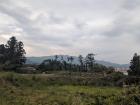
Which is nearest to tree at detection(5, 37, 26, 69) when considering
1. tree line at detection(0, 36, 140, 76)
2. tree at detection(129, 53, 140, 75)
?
tree line at detection(0, 36, 140, 76)

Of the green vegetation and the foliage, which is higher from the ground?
the foliage

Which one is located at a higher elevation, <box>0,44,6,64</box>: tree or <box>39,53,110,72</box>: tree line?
<box>0,44,6,64</box>: tree

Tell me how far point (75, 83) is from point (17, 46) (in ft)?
113

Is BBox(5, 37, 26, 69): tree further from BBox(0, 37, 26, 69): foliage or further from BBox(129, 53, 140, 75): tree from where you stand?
BBox(129, 53, 140, 75): tree

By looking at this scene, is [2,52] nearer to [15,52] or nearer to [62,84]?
[15,52]

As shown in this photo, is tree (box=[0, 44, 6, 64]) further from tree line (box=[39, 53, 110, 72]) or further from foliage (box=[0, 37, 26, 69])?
tree line (box=[39, 53, 110, 72])

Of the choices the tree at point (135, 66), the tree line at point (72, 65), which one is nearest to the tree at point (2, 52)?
the tree line at point (72, 65)

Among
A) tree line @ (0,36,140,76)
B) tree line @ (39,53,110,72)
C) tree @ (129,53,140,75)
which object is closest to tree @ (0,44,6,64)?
tree line @ (0,36,140,76)

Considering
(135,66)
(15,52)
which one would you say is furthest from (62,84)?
(15,52)

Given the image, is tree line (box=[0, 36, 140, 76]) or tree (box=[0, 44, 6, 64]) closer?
tree line (box=[0, 36, 140, 76])

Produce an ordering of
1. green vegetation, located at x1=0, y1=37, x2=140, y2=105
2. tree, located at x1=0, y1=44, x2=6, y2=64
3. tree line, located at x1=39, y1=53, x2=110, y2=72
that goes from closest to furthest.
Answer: green vegetation, located at x1=0, y1=37, x2=140, y2=105, tree line, located at x1=39, y1=53, x2=110, y2=72, tree, located at x1=0, y1=44, x2=6, y2=64

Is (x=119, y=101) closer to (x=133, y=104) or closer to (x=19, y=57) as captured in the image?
(x=133, y=104)

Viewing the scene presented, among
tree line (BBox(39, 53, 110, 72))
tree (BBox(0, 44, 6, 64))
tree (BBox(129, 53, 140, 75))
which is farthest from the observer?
tree (BBox(0, 44, 6, 64))

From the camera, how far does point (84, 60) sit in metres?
88.4
